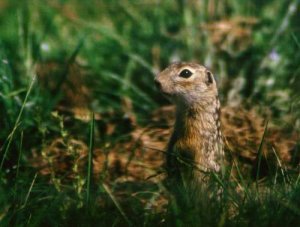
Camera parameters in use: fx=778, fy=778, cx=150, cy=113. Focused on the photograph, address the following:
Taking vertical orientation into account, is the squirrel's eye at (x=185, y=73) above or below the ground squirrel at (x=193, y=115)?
above

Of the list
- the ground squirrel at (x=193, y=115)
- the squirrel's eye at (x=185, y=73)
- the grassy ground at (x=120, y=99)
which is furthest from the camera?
the squirrel's eye at (x=185, y=73)

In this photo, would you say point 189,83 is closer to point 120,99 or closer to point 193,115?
point 193,115

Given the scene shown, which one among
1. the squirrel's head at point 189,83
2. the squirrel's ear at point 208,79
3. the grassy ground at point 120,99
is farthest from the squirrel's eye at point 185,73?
the grassy ground at point 120,99

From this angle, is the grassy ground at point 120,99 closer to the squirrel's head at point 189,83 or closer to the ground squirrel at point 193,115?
the ground squirrel at point 193,115

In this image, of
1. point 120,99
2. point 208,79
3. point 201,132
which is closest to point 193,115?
point 201,132

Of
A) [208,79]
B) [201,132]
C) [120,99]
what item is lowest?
[201,132]

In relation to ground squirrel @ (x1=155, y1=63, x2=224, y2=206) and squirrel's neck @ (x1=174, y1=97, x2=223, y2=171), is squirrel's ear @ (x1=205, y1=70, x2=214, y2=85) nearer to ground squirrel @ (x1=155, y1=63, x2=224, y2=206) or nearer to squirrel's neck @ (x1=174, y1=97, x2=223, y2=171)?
ground squirrel @ (x1=155, y1=63, x2=224, y2=206)

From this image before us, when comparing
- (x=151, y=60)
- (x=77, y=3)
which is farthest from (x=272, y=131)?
(x=77, y=3)

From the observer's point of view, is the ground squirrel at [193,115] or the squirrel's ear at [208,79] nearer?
the ground squirrel at [193,115]
